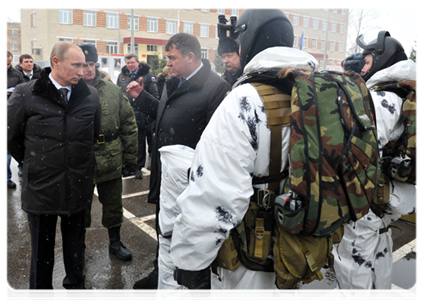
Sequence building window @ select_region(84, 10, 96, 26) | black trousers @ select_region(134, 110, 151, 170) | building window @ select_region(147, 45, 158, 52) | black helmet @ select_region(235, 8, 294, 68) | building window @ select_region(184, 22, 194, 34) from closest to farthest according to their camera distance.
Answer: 1. black helmet @ select_region(235, 8, 294, 68)
2. black trousers @ select_region(134, 110, 151, 170)
3. building window @ select_region(84, 10, 96, 26)
4. building window @ select_region(147, 45, 158, 52)
5. building window @ select_region(184, 22, 194, 34)

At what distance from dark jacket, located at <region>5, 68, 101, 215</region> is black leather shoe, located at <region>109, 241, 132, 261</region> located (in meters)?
1.00

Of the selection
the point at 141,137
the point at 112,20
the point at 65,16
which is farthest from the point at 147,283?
the point at 112,20

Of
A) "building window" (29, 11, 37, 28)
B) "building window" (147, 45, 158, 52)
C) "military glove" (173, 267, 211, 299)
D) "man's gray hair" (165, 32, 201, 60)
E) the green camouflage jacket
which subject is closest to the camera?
"military glove" (173, 267, 211, 299)

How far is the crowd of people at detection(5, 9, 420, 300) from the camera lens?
55.9 inches

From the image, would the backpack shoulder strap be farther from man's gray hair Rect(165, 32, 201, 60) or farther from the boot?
the boot

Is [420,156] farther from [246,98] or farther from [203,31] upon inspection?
[203,31]

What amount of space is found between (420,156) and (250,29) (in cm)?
136

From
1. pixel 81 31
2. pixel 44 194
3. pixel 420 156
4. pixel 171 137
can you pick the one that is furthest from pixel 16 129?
pixel 81 31

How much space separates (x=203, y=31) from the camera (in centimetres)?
3766

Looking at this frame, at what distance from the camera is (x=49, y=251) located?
2.74 metres

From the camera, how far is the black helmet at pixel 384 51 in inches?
105

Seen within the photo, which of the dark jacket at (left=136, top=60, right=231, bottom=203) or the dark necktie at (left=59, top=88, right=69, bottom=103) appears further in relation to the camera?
the dark jacket at (left=136, top=60, right=231, bottom=203)

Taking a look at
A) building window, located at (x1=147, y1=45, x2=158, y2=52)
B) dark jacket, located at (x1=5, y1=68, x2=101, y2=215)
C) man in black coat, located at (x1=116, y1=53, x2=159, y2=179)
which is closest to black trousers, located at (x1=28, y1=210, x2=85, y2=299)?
dark jacket, located at (x1=5, y1=68, x2=101, y2=215)

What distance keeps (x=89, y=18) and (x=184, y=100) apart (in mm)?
35828
